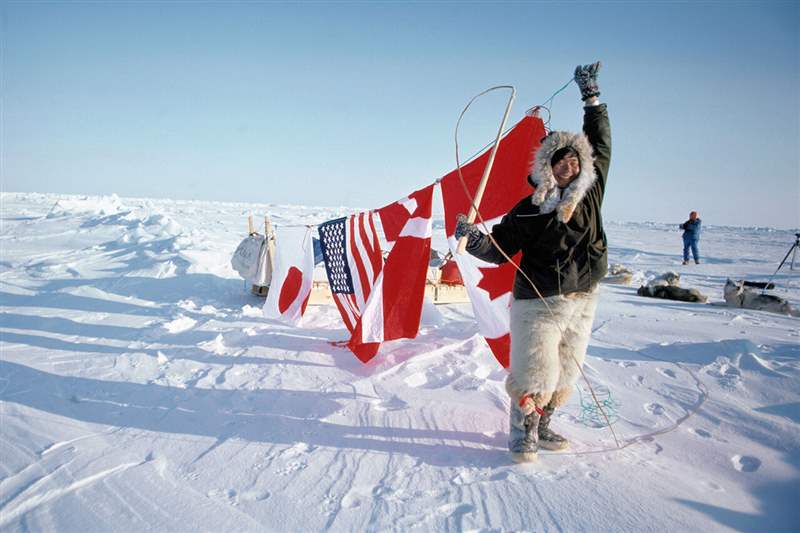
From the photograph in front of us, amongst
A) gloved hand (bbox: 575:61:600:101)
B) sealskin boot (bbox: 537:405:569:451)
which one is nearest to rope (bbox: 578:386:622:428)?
sealskin boot (bbox: 537:405:569:451)

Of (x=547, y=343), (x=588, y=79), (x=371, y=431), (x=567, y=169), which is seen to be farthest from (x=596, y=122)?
(x=371, y=431)

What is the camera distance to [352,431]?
2900mm

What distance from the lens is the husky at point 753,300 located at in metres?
6.33

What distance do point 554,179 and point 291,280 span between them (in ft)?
13.0

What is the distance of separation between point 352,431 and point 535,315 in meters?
1.40

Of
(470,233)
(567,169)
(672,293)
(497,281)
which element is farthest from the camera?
(672,293)

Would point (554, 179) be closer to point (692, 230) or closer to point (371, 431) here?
point (371, 431)

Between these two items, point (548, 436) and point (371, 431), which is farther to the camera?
point (371, 431)

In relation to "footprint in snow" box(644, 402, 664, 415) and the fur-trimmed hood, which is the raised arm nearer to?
the fur-trimmed hood

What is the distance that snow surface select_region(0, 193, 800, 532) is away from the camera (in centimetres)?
208

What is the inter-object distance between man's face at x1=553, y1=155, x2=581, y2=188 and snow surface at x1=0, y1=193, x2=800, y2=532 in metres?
1.54

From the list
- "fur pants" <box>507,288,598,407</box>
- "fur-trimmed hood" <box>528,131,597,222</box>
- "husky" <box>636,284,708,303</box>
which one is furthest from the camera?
"husky" <box>636,284,708,303</box>

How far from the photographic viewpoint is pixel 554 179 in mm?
2355

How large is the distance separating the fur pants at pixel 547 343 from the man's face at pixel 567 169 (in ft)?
2.03
